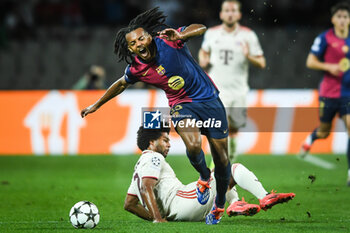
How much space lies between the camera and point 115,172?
1120 cm

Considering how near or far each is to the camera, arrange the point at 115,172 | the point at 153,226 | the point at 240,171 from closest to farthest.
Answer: the point at 153,226, the point at 240,171, the point at 115,172

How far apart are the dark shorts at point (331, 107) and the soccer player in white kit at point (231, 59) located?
1037mm

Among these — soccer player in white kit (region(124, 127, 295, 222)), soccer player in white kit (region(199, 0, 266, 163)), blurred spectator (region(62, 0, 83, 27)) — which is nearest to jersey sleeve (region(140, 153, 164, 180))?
soccer player in white kit (region(124, 127, 295, 222))

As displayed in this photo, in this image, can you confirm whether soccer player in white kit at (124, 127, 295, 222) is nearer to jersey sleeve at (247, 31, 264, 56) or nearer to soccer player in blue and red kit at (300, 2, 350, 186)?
jersey sleeve at (247, 31, 264, 56)

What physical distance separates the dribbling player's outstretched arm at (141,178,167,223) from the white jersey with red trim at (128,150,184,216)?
5 cm

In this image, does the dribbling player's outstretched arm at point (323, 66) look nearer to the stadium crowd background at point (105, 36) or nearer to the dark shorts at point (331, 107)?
the dark shorts at point (331, 107)

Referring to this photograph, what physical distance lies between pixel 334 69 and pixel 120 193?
339cm

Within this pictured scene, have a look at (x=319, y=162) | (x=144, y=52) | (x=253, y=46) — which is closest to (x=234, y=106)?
(x=253, y=46)

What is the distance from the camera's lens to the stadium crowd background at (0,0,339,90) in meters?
15.7

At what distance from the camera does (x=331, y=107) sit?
32.5 feet

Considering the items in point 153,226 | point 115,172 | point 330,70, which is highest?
point 330,70

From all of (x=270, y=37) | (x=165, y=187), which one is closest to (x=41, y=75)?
(x=270, y=37)

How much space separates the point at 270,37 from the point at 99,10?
4042mm

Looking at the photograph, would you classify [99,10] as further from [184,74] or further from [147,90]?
[184,74]
